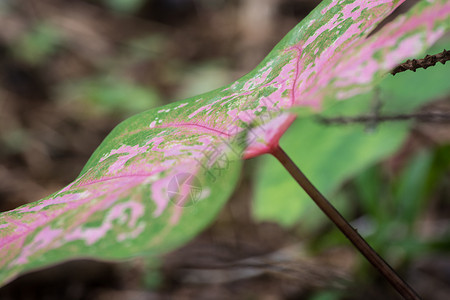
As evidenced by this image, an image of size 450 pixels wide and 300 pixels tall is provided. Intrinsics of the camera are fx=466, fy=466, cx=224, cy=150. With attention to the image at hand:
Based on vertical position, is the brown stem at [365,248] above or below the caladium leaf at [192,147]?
below

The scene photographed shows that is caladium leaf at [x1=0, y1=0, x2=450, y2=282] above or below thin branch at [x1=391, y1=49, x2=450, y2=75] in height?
above

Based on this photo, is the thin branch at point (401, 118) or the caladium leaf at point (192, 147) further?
the thin branch at point (401, 118)

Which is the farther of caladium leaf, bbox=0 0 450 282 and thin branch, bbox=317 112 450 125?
thin branch, bbox=317 112 450 125

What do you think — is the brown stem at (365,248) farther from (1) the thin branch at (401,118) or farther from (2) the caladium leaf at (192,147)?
(1) the thin branch at (401,118)

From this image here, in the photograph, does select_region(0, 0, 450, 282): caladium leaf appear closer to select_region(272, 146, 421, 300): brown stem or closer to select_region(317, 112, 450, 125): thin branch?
select_region(272, 146, 421, 300): brown stem

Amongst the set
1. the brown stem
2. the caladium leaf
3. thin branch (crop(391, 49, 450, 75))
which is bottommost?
the brown stem

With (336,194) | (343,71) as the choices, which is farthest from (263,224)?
(343,71)

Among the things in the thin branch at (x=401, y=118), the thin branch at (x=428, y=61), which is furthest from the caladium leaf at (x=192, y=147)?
the thin branch at (x=401, y=118)

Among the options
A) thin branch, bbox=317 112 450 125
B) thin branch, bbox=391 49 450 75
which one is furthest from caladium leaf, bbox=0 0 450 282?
thin branch, bbox=317 112 450 125
